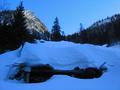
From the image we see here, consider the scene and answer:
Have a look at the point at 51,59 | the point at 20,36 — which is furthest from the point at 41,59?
the point at 20,36

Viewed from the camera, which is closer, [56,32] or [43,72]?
[43,72]

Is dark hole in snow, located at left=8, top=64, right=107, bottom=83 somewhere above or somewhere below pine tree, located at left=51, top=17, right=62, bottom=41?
below

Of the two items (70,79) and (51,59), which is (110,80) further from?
(51,59)

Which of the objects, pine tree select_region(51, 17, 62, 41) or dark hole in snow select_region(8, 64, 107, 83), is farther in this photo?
pine tree select_region(51, 17, 62, 41)

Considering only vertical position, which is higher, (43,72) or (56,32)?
(56,32)

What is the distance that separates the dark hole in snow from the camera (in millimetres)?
14625

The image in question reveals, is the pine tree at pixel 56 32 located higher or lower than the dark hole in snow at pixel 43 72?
higher

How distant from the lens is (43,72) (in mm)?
14859

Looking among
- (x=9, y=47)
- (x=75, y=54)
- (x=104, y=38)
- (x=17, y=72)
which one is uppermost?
A: (x=104, y=38)

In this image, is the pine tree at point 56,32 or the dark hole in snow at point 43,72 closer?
the dark hole in snow at point 43,72

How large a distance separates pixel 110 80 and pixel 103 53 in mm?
7262

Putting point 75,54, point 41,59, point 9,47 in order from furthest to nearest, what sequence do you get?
1. point 9,47
2. point 75,54
3. point 41,59

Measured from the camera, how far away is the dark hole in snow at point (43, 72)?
48.0 feet

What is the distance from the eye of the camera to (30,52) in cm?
1659
